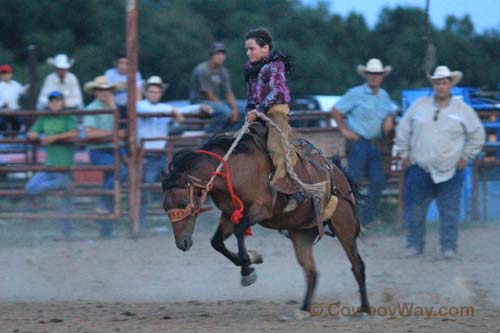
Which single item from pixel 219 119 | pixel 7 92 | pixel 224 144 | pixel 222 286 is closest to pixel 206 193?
pixel 224 144

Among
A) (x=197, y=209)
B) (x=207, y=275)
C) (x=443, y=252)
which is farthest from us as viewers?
(x=443, y=252)

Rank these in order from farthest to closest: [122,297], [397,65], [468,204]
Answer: [397,65], [468,204], [122,297]

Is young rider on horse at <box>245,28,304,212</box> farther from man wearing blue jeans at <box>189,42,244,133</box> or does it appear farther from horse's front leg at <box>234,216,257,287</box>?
man wearing blue jeans at <box>189,42,244,133</box>

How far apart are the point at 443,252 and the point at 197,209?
4.07 m

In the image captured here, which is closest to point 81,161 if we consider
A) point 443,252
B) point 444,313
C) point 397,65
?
point 443,252

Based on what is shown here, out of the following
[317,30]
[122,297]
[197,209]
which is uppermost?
[317,30]

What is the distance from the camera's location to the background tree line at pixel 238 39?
25297 mm

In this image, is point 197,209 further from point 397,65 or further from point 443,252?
point 397,65

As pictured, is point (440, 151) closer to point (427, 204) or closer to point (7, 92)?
point (427, 204)

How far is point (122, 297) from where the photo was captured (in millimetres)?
8422

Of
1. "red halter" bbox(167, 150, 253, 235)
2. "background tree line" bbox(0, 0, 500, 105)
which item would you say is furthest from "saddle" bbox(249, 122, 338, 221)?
"background tree line" bbox(0, 0, 500, 105)

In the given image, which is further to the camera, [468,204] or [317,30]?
[317,30]

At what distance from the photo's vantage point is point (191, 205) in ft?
22.5

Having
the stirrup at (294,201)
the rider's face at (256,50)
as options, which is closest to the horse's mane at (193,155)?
the stirrup at (294,201)
